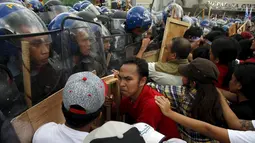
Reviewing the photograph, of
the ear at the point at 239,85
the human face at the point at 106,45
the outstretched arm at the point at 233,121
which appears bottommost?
the outstretched arm at the point at 233,121

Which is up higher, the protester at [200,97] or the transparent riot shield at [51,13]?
the transparent riot shield at [51,13]

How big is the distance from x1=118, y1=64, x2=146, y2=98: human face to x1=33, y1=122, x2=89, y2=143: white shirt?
2.21 ft

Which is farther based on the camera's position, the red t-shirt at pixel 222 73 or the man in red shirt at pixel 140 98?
the red t-shirt at pixel 222 73

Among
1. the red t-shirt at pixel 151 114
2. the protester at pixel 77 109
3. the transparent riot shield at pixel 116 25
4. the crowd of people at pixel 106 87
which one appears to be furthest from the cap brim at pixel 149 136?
the transparent riot shield at pixel 116 25

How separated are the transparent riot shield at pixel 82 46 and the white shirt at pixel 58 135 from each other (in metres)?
0.67

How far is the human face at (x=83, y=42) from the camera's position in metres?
1.84

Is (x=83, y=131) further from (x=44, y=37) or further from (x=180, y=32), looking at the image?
(x=180, y=32)

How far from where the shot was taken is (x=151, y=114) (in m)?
1.60

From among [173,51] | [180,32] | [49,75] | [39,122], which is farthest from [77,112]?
[180,32]

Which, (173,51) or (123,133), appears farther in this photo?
(173,51)

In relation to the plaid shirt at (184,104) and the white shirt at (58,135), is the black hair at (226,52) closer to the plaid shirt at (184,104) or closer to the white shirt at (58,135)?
the plaid shirt at (184,104)

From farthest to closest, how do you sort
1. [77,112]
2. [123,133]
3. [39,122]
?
[39,122] < [77,112] < [123,133]

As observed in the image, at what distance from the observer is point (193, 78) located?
180 centimetres

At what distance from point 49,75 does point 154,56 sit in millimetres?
2065
